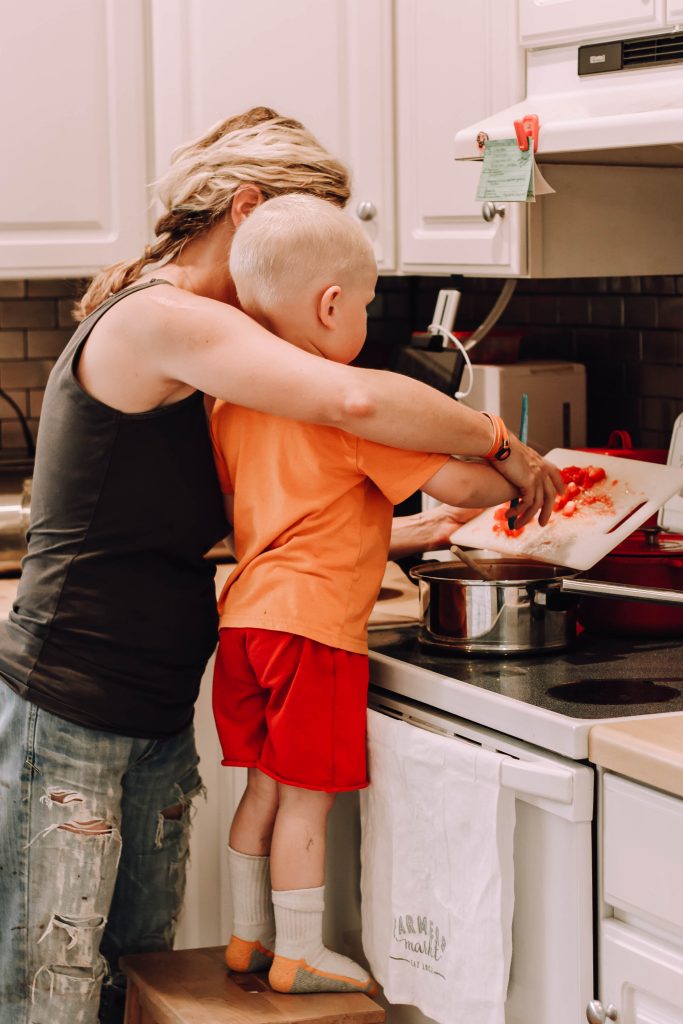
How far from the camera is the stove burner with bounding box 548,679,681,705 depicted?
5.48 feet

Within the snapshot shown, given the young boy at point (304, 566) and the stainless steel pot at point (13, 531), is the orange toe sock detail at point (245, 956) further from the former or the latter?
the stainless steel pot at point (13, 531)

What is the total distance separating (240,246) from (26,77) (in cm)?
102

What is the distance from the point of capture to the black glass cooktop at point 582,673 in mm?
1653

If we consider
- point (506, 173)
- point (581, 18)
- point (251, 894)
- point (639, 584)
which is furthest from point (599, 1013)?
point (581, 18)

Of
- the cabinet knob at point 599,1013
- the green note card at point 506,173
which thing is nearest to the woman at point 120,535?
the green note card at point 506,173

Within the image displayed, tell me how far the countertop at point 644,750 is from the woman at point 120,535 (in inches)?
14.0

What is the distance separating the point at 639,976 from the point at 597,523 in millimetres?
622

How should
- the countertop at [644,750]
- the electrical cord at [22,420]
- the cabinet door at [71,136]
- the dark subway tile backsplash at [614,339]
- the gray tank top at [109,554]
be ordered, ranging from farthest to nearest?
the electrical cord at [22,420], the dark subway tile backsplash at [614,339], the cabinet door at [71,136], the gray tank top at [109,554], the countertop at [644,750]

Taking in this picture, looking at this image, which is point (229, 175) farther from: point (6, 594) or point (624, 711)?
point (6, 594)

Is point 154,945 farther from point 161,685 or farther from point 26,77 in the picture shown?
point 26,77

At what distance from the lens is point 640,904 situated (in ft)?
5.02

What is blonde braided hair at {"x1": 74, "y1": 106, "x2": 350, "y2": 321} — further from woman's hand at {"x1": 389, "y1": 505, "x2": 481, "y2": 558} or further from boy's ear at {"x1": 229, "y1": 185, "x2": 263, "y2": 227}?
woman's hand at {"x1": 389, "y1": 505, "x2": 481, "y2": 558}

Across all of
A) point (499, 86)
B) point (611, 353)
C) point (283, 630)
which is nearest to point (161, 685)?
point (283, 630)

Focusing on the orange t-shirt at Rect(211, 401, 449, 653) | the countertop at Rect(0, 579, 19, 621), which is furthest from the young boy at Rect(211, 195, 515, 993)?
the countertop at Rect(0, 579, 19, 621)
